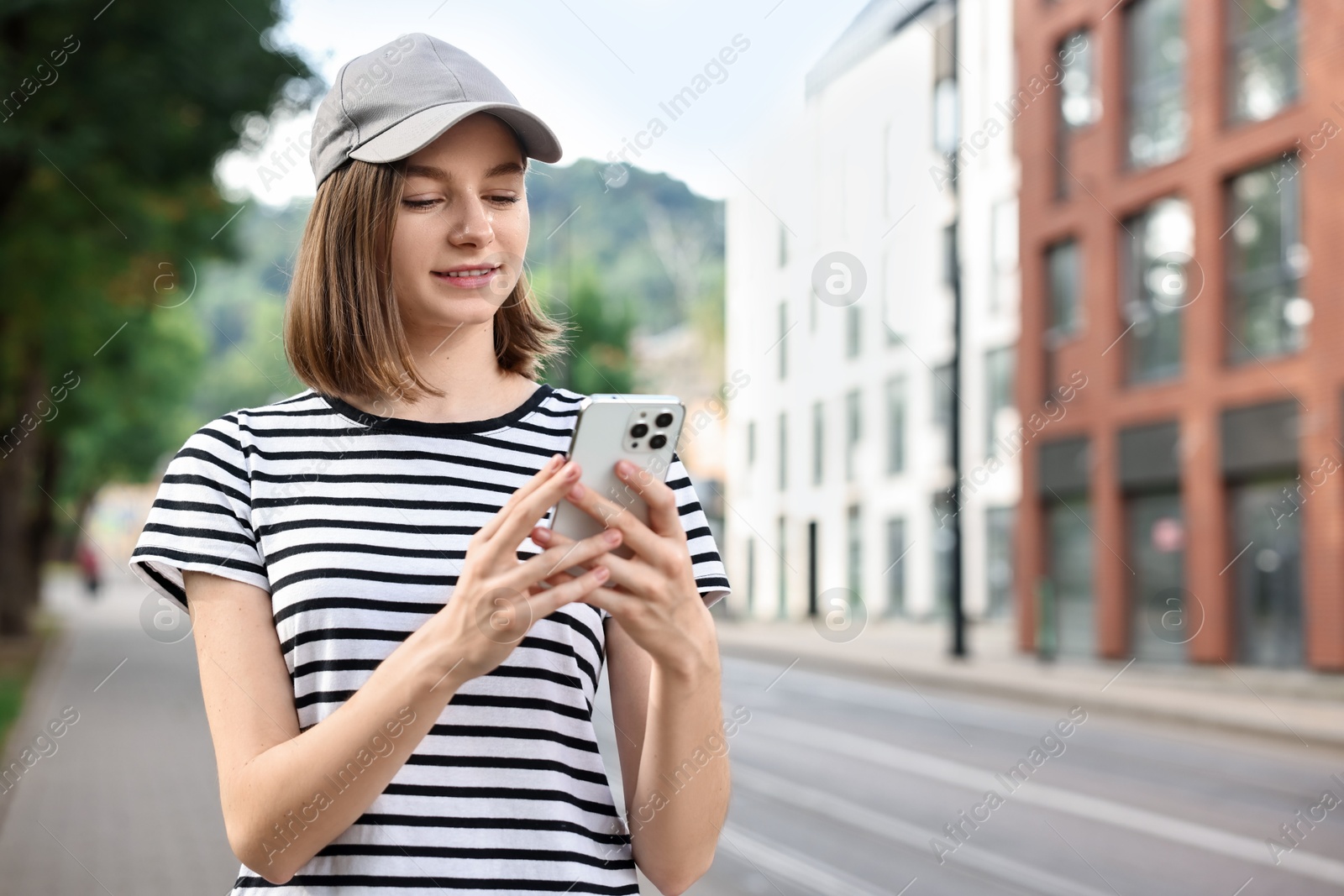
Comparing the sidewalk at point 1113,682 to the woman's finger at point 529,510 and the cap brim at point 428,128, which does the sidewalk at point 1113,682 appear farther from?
the woman's finger at point 529,510

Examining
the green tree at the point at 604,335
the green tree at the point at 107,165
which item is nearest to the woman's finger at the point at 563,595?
the green tree at the point at 107,165

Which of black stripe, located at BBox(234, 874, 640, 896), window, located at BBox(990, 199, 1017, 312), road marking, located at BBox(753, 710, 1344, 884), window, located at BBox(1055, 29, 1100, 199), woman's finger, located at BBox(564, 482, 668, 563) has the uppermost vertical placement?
window, located at BBox(1055, 29, 1100, 199)

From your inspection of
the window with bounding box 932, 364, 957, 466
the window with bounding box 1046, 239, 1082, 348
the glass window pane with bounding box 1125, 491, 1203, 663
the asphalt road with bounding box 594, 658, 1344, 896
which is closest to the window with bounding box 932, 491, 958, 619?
the window with bounding box 932, 364, 957, 466

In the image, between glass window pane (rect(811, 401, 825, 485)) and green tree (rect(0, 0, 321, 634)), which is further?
glass window pane (rect(811, 401, 825, 485))

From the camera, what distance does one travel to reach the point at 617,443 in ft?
5.10

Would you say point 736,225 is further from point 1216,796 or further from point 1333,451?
A: point 1216,796

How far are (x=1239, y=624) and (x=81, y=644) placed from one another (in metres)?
20.2

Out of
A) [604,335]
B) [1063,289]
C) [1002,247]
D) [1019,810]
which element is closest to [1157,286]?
[1063,289]

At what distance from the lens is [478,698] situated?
71.9 inches

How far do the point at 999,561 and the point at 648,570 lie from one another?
3173cm

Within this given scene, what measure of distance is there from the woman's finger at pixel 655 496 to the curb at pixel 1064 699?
13.0 meters

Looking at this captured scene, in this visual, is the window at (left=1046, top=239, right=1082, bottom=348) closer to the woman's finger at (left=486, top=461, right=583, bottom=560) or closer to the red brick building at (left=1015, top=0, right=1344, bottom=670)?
the red brick building at (left=1015, top=0, right=1344, bottom=670)

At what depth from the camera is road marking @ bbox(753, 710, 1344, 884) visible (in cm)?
817

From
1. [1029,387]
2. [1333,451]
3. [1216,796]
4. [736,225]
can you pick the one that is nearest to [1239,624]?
[1333,451]
